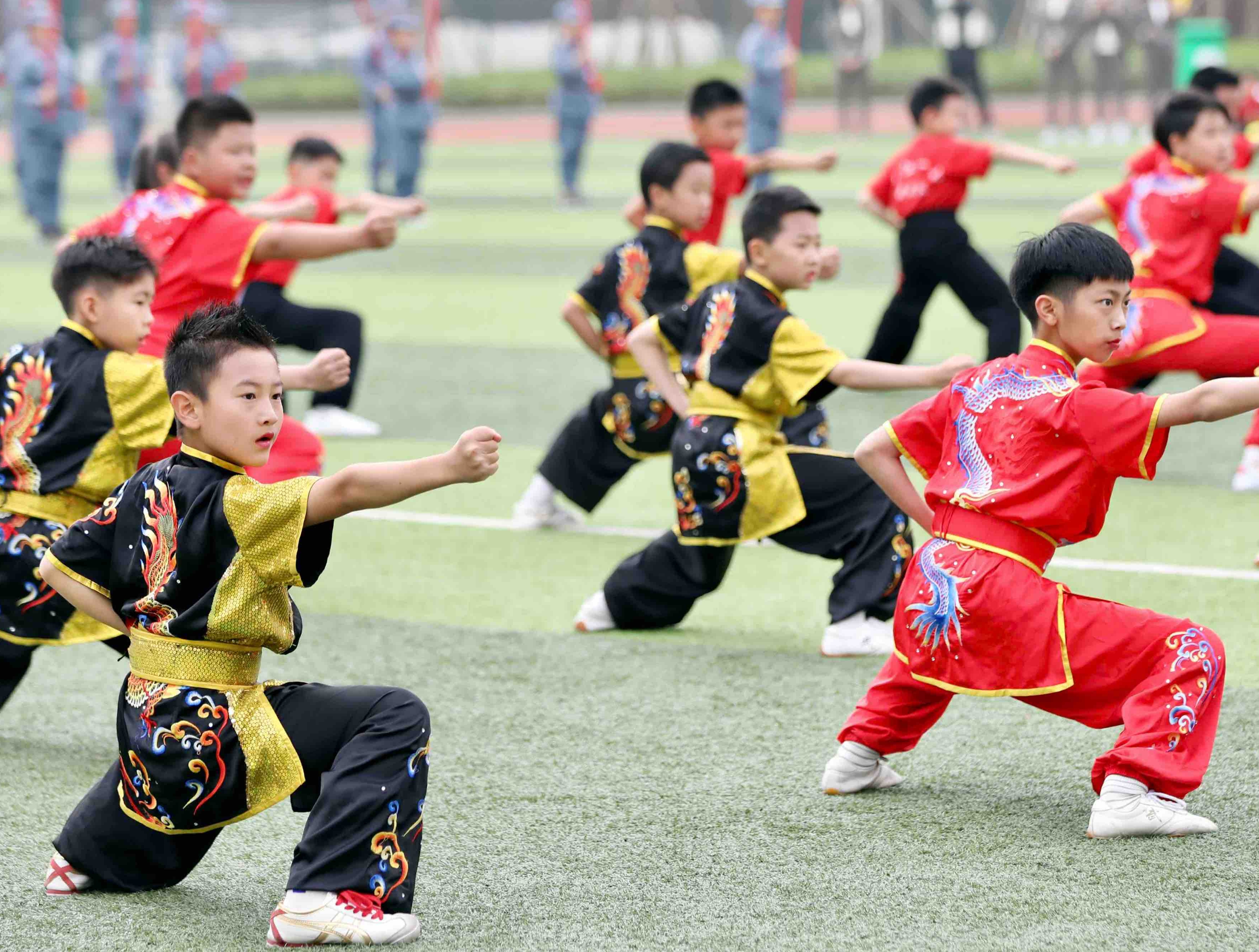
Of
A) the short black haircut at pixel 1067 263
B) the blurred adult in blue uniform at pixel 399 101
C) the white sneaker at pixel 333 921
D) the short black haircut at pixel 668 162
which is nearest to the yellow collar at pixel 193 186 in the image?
the short black haircut at pixel 668 162

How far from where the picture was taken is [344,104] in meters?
33.4

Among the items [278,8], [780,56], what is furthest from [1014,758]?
[278,8]

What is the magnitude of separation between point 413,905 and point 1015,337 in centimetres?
536

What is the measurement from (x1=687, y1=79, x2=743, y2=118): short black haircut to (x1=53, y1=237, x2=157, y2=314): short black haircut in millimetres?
3856

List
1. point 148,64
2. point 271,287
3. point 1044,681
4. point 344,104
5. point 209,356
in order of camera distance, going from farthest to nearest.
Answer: point 344,104, point 148,64, point 271,287, point 1044,681, point 209,356

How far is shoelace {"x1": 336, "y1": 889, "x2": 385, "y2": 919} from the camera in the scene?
2.99 meters

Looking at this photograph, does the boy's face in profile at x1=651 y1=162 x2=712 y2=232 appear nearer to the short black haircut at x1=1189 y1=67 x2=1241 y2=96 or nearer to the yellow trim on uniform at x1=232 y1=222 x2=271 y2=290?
the yellow trim on uniform at x1=232 y1=222 x2=271 y2=290

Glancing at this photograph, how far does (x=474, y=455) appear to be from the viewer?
2.72 metres

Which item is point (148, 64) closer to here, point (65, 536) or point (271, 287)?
point (271, 287)

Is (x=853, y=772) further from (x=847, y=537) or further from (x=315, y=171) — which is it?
(x=315, y=171)

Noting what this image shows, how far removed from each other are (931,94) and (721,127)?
1.28 metres

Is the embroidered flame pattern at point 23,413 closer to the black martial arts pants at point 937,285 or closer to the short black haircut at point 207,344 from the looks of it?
the short black haircut at point 207,344

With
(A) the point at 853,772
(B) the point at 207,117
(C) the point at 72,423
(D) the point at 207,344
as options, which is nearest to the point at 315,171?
(B) the point at 207,117

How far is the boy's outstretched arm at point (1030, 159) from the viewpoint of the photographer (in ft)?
25.3
